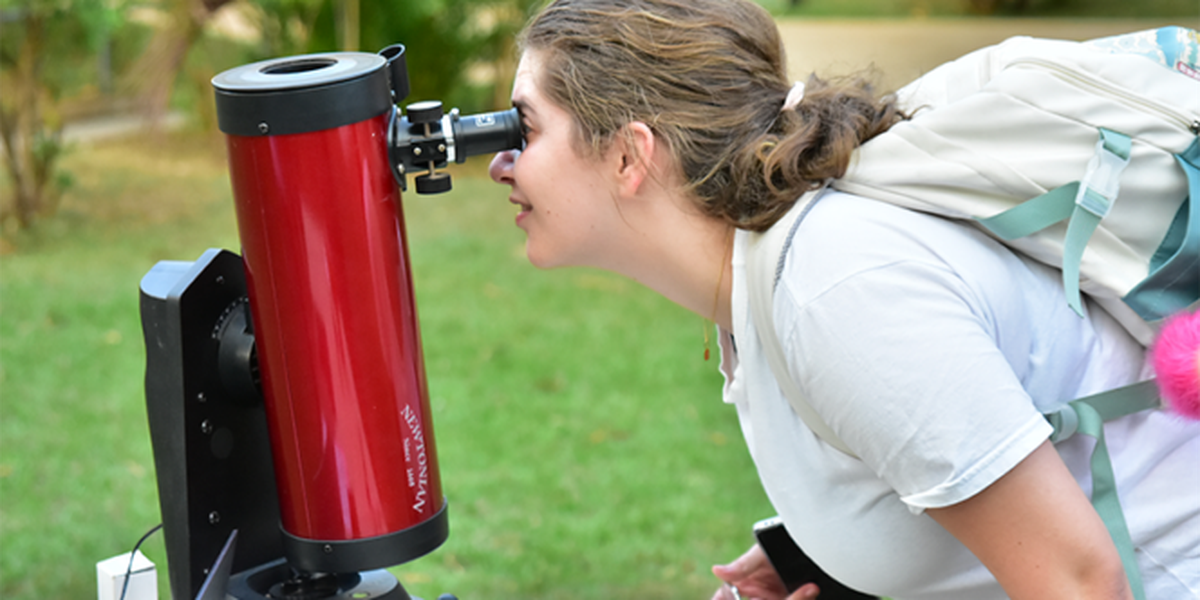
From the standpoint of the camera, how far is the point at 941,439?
3.62 feet

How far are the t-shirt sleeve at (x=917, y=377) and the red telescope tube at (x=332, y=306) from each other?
47 centimetres

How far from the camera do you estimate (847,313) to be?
1.12 metres

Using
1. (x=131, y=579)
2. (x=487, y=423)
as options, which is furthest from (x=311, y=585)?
(x=487, y=423)

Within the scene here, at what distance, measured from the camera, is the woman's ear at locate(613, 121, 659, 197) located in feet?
4.43

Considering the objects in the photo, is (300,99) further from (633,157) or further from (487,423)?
(487,423)

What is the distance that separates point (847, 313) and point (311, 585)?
2.56 feet

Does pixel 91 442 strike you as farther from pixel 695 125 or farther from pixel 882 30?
pixel 882 30

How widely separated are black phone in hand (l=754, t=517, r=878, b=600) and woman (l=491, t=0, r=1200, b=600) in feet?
0.73

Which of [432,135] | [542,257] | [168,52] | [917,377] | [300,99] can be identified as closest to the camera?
[917,377]

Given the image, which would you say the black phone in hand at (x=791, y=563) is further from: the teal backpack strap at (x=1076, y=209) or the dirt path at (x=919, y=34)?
the dirt path at (x=919, y=34)

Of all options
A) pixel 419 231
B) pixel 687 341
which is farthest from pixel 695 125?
pixel 419 231

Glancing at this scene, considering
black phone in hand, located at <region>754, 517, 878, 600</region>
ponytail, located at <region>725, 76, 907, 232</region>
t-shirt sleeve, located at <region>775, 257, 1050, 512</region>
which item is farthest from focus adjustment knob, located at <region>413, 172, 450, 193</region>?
black phone in hand, located at <region>754, 517, 878, 600</region>

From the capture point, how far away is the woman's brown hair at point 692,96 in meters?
1.34

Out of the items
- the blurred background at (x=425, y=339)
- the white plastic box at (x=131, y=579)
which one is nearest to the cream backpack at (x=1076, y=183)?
the blurred background at (x=425, y=339)
